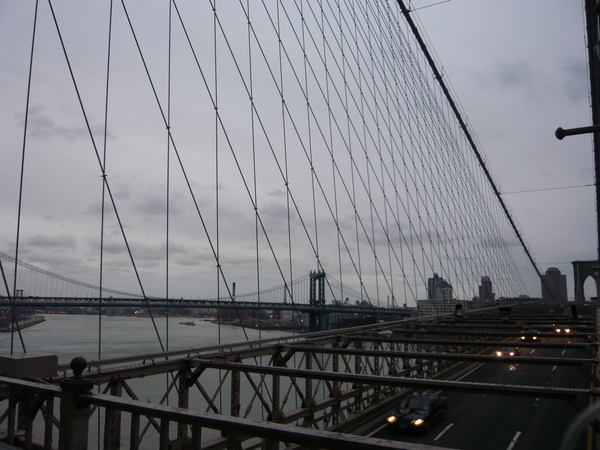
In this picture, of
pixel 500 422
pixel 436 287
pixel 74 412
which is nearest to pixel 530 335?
pixel 500 422

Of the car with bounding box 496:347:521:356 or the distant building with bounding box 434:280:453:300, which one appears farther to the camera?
the distant building with bounding box 434:280:453:300

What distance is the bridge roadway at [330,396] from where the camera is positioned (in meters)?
3.00

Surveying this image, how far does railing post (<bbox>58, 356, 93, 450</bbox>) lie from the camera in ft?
10.6

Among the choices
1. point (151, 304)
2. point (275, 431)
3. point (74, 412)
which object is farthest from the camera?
point (151, 304)

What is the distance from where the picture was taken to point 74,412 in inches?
127

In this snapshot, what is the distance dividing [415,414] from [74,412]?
28.2ft

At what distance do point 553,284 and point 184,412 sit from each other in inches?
7313

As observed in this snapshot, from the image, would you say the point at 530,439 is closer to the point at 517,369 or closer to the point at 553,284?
the point at 517,369

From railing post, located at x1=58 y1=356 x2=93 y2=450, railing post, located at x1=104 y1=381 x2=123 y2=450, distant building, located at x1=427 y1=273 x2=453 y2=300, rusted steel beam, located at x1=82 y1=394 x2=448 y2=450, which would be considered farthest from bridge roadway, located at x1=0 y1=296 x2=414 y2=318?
rusted steel beam, located at x1=82 y1=394 x2=448 y2=450

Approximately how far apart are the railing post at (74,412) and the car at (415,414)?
7145 mm

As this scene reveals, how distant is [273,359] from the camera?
791 centimetres

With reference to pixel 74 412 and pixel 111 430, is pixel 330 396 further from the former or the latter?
pixel 74 412

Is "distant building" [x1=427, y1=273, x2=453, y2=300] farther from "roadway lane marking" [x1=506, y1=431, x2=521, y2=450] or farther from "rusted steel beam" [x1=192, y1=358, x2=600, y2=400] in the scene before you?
"rusted steel beam" [x1=192, y1=358, x2=600, y2=400]

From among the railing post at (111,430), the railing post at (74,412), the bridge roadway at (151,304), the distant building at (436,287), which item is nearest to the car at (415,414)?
the bridge roadway at (151,304)
